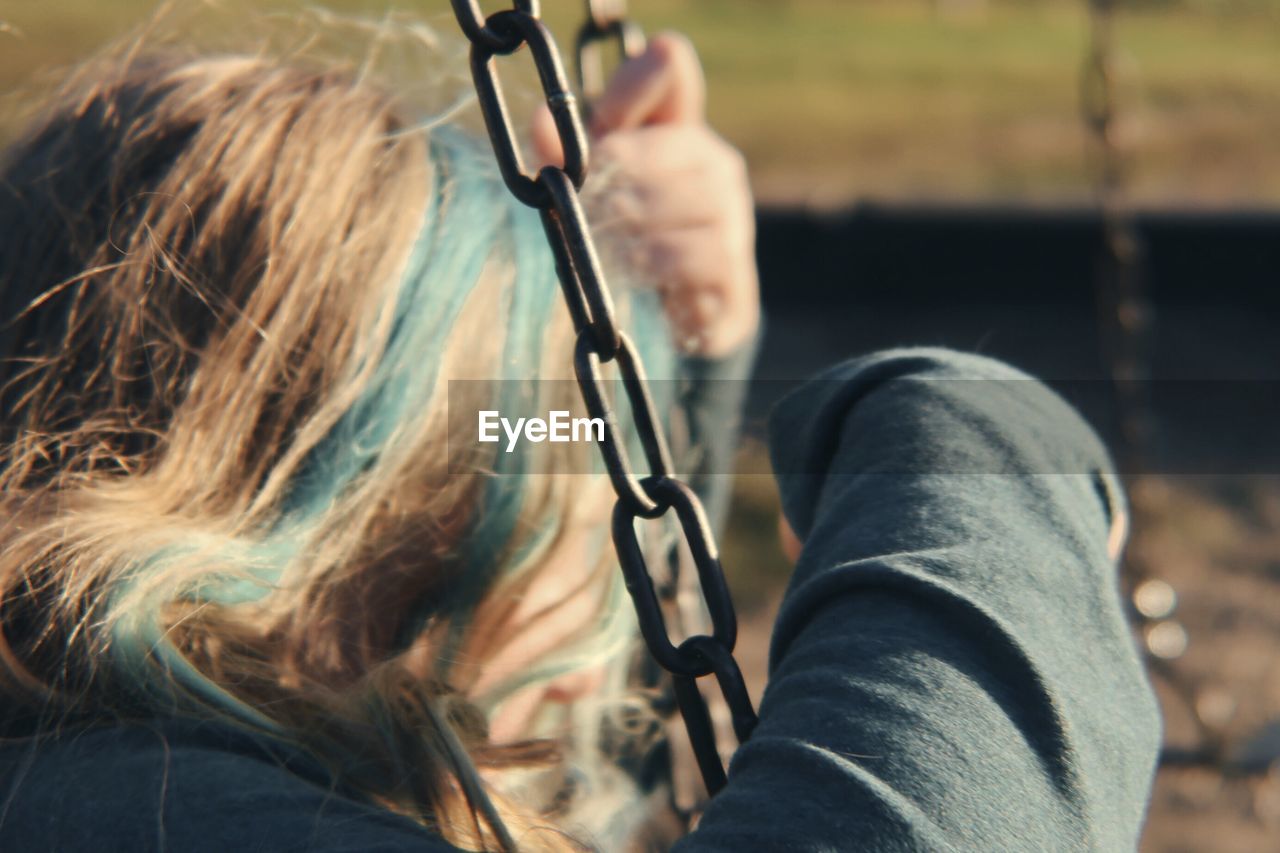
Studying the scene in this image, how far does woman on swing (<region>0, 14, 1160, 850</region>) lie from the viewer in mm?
542

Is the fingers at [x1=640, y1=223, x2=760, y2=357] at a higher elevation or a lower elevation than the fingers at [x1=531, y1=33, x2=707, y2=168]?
lower

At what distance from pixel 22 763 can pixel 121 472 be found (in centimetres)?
17

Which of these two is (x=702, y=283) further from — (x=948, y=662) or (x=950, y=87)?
(x=950, y=87)

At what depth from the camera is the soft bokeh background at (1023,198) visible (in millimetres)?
1984

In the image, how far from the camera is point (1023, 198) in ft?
11.8

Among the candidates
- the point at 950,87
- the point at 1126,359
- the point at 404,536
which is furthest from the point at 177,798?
the point at 950,87

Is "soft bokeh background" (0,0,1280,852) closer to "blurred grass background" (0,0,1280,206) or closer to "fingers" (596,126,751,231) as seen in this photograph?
"blurred grass background" (0,0,1280,206)

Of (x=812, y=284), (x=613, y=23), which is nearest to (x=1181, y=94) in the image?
(x=812, y=284)

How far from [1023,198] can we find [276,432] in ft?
10.4

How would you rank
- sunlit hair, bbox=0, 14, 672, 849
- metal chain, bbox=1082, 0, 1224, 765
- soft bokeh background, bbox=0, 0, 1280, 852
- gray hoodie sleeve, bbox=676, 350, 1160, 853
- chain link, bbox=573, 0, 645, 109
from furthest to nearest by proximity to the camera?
soft bokeh background, bbox=0, 0, 1280, 852, metal chain, bbox=1082, 0, 1224, 765, chain link, bbox=573, 0, 645, 109, sunlit hair, bbox=0, 14, 672, 849, gray hoodie sleeve, bbox=676, 350, 1160, 853

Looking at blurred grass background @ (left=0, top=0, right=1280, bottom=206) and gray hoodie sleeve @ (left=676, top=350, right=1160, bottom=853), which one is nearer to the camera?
gray hoodie sleeve @ (left=676, top=350, right=1160, bottom=853)

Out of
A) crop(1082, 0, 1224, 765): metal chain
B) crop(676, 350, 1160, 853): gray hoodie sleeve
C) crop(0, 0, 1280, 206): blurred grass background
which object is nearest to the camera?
crop(676, 350, 1160, 853): gray hoodie sleeve

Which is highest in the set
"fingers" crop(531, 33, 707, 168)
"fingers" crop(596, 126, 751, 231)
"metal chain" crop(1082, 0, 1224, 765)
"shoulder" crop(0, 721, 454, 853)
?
"fingers" crop(531, 33, 707, 168)

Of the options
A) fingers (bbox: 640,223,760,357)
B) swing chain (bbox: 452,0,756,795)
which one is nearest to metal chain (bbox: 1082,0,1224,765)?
fingers (bbox: 640,223,760,357)
